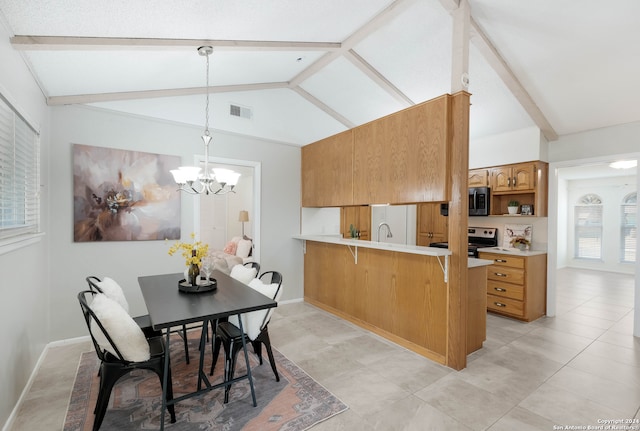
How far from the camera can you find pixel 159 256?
12.6 ft

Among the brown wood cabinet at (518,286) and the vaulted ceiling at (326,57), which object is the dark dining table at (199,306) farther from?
the brown wood cabinet at (518,286)

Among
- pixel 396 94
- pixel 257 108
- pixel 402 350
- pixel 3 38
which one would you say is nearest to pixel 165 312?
pixel 3 38

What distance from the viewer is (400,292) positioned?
3434mm

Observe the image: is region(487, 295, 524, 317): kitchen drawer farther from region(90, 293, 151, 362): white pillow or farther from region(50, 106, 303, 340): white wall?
region(90, 293, 151, 362): white pillow

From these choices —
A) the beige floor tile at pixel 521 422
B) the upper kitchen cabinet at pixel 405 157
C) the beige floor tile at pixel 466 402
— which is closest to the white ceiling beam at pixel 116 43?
the upper kitchen cabinet at pixel 405 157

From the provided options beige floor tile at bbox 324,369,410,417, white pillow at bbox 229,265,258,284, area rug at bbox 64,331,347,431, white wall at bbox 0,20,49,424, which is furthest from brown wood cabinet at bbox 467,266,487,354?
white wall at bbox 0,20,49,424

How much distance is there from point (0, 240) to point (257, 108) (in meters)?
3.33

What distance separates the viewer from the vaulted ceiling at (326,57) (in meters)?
2.18

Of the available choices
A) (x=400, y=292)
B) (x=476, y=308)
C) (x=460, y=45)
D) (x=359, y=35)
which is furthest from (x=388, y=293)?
(x=359, y=35)

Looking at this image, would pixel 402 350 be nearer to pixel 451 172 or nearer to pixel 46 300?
pixel 451 172

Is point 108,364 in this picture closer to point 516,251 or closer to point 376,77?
point 376,77

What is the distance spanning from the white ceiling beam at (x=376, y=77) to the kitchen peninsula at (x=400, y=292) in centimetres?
209

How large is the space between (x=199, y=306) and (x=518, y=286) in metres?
4.08

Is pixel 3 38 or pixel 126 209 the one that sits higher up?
pixel 3 38
